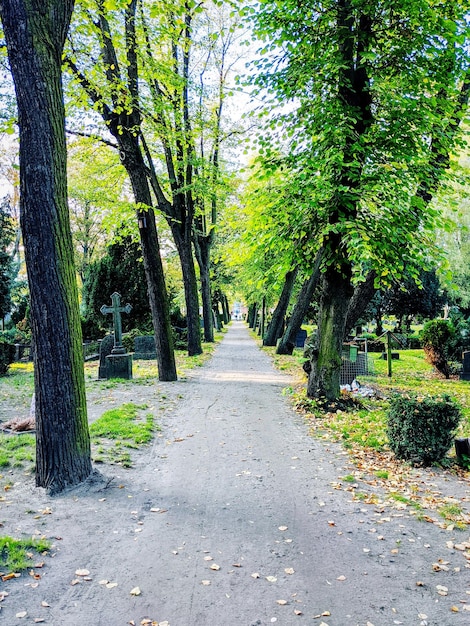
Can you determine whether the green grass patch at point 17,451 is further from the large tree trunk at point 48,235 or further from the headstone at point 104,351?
the headstone at point 104,351

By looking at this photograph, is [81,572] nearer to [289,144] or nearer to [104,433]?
[104,433]

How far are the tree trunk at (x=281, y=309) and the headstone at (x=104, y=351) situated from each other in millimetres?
9266

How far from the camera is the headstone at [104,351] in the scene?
13555 mm

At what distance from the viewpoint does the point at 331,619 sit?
120 inches

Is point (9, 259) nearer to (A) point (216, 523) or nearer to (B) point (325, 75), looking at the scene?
(B) point (325, 75)

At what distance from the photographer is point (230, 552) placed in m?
3.92

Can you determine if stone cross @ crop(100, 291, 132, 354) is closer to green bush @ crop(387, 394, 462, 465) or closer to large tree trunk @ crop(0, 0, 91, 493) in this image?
large tree trunk @ crop(0, 0, 91, 493)

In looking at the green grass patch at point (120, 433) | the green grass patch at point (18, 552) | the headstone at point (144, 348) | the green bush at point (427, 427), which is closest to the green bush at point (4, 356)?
the headstone at point (144, 348)

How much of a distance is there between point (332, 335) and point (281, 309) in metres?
13.9

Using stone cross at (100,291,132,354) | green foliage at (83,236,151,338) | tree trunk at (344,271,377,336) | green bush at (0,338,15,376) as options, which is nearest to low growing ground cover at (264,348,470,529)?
tree trunk at (344,271,377,336)

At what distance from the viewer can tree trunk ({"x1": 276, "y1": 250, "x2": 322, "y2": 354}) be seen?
19.0 meters

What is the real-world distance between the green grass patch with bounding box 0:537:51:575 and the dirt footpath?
12cm

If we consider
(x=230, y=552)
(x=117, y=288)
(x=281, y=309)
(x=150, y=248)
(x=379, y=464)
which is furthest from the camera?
(x=117, y=288)

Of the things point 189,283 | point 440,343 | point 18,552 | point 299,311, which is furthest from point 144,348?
point 18,552
